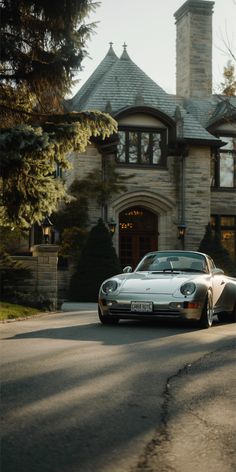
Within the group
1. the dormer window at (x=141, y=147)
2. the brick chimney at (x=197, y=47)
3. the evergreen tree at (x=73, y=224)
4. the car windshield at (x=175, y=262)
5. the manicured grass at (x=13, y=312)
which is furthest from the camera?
the brick chimney at (x=197, y=47)

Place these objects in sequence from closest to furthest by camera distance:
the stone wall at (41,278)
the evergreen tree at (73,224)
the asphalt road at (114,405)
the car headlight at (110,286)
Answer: the asphalt road at (114,405), the car headlight at (110,286), the stone wall at (41,278), the evergreen tree at (73,224)

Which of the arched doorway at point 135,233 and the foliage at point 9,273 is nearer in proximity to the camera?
→ the foliage at point 9,273

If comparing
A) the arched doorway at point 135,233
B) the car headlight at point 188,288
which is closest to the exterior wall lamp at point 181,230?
the arched doorway at point 135,233

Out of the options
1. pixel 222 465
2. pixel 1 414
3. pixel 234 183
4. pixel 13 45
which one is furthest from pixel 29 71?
pixel 234 183

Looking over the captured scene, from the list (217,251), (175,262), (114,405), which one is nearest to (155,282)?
(175,262)

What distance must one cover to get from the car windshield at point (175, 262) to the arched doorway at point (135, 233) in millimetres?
16708

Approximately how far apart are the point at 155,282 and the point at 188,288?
1.95ft

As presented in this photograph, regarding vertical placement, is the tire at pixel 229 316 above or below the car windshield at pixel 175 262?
below

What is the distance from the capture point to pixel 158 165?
29266 millimetres

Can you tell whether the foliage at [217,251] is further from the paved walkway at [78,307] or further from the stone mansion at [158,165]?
the paved walkway at [78,307]

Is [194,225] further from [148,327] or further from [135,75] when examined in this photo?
[148,327]

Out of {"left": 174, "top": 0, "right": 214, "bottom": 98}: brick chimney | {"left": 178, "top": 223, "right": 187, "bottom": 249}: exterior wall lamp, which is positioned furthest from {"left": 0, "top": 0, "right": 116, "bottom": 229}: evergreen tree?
{"left": 174, "top": 0, "right": 214, "bottom": 98}: brick chimney

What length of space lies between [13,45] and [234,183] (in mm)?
19808

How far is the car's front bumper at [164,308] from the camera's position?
35.7 ft
